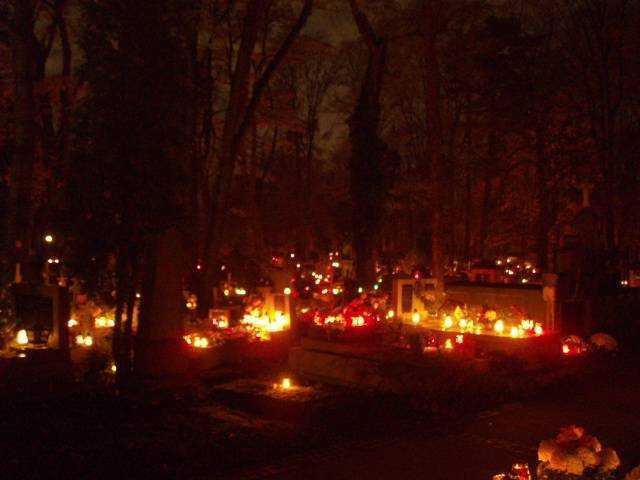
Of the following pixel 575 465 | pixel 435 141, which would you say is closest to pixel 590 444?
pixel 575 465

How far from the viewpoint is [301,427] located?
829 centimetres

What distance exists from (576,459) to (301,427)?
3479mm

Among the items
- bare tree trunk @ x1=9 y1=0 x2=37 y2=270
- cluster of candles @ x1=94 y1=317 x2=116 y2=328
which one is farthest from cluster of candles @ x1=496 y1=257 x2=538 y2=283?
bare tree trunk @ x1=9 y1=0 x2=37 y2=270

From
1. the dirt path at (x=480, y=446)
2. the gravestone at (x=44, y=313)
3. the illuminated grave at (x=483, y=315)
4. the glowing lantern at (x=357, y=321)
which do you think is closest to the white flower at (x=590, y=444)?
the dirt path at (x=480, y=446)

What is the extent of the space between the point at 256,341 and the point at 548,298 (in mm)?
5174

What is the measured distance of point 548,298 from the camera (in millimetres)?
12578

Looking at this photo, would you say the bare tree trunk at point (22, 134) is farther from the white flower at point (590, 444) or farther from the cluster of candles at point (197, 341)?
the white flower at point (590, 444)

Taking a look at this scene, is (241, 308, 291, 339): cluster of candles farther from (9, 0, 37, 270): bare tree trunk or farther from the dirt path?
the dirt path

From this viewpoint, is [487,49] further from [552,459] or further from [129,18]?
[552,459]

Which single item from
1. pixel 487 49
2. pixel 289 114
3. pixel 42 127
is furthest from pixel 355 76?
pixel 42 127

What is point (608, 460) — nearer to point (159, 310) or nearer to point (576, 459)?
point (576, 459)

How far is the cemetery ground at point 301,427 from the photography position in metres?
6.79

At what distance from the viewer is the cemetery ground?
6793 mm

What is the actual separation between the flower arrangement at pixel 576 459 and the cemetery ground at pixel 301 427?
91 cm
